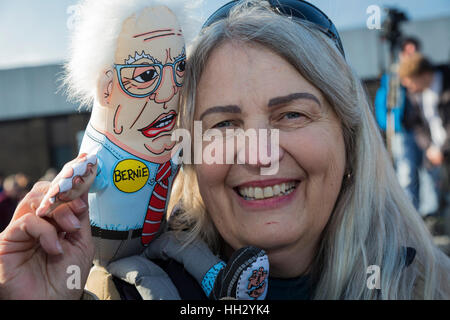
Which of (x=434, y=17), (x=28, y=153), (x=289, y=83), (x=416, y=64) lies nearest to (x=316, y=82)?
(x=289, y=83)

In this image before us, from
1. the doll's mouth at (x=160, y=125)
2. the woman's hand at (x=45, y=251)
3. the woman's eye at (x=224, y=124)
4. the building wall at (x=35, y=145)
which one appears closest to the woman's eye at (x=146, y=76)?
the doll's mouth at (x=160, y=125)

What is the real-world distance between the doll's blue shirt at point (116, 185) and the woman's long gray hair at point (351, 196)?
0.77 ft

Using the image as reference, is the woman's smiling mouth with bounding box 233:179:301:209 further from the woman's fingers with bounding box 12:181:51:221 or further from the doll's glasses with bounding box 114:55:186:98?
the woman's fingers with bounding box 12:181:51:221

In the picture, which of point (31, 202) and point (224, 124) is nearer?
point (31, 202)

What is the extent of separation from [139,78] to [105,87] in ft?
0.32

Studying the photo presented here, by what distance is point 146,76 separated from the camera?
45.9 inches

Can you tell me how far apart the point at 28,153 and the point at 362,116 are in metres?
9.08

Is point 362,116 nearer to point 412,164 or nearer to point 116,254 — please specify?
point 116,254

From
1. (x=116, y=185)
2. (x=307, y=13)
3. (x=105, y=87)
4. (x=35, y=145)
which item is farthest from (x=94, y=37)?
(x=35, y=145)

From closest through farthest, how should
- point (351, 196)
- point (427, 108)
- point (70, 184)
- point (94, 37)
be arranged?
point (70, 184)
point (94, 37)
point (351, 196)
point (427, 108)

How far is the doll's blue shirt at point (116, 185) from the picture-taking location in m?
1.16

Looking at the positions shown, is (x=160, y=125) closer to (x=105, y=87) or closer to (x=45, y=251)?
(x=105, y=87)

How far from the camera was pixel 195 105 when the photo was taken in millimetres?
1321

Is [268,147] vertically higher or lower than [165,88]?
lower
